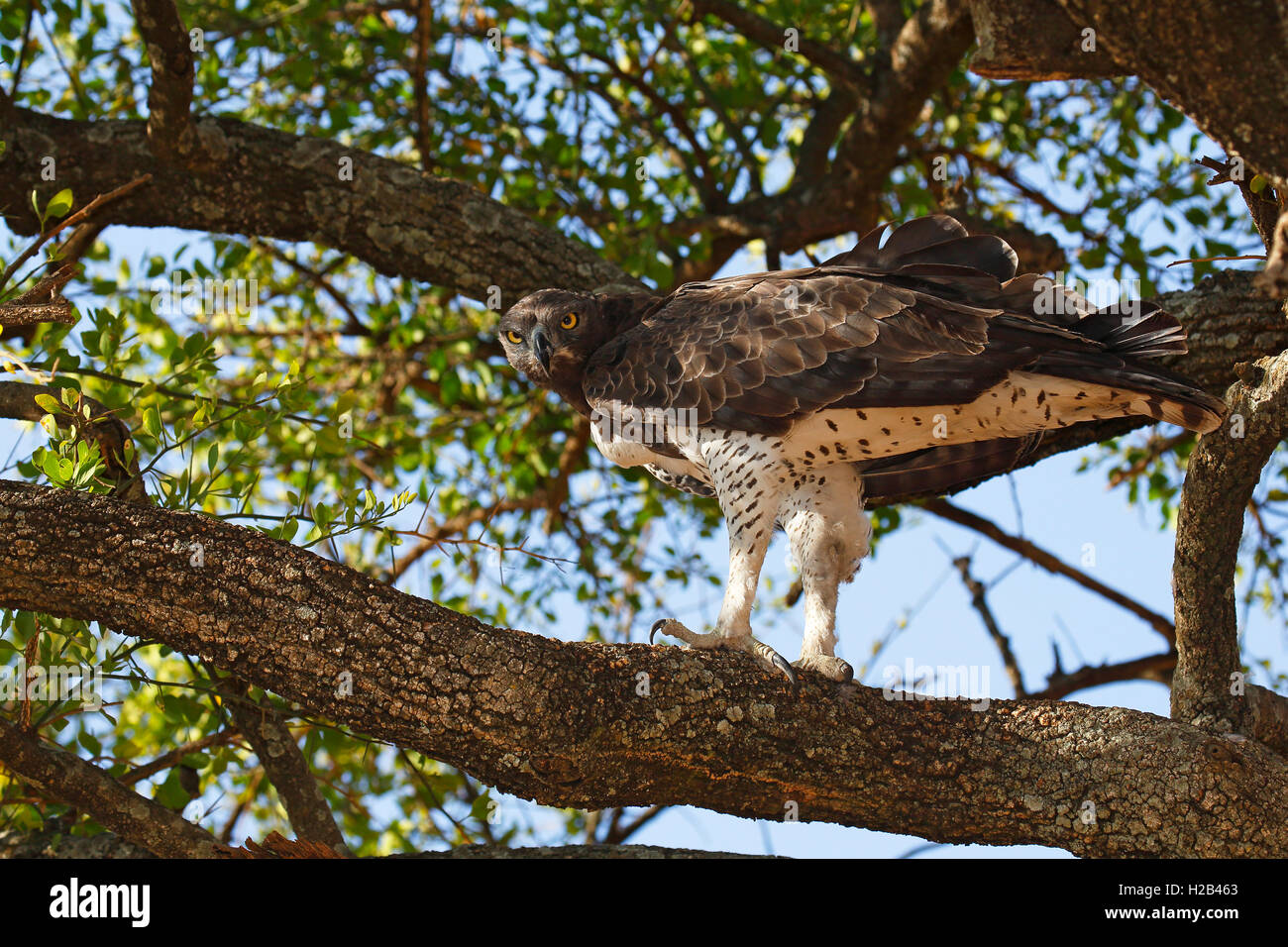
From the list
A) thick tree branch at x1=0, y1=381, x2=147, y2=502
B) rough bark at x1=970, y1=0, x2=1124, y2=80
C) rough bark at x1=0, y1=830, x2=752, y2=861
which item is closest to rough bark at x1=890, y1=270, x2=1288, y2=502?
rough bark at x1=970, y1=0, x2=1124, y2=80

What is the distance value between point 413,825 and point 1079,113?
580cm

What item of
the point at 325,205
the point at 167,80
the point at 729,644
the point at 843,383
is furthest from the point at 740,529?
the point at 167,80

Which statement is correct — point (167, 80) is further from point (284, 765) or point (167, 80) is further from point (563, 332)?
point (284, 765)

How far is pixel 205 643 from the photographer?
10.4 ft

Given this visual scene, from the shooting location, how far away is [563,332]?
4.68 metres

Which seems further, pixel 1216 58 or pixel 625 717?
A: pixel 625 717

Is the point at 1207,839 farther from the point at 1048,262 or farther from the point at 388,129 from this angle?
the point at 388,129

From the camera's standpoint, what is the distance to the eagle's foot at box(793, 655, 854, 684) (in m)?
3.81

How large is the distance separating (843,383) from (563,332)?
1230mm

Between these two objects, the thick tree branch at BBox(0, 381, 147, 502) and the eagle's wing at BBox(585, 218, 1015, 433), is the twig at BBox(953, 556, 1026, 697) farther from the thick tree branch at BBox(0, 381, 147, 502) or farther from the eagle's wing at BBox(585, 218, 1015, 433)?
the thick tree branch at BBox(0, 381, 147, 502)

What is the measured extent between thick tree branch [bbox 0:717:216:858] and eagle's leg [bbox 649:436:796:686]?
1707 millimetres

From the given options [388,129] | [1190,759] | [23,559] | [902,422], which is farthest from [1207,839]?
[388,129]

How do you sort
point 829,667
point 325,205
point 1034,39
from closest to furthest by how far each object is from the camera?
1. point 1034,39
2. point 829,667
3. point 325,205

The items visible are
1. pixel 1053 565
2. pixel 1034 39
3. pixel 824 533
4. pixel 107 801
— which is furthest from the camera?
pixel 1053 565
